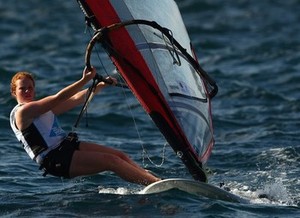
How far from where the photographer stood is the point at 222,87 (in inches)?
714

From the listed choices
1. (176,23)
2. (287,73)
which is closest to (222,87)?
(287,73)

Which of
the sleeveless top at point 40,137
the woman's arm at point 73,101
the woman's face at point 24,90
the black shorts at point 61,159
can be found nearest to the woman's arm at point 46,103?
the sleeveless top at point 40,137

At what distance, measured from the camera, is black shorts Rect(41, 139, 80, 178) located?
931 centimetres

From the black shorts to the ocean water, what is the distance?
1.09 ft

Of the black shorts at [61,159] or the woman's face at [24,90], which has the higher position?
the woman's face at [24,90]

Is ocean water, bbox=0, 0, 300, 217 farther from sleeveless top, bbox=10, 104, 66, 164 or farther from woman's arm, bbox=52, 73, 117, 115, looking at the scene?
woman's arm, bbox=52, 73, 117, 115

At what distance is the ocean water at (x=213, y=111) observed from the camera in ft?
30.9

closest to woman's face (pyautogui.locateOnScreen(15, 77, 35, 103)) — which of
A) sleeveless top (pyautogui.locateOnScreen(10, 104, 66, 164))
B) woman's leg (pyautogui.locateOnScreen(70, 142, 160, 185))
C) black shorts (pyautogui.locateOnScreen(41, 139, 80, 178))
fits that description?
sleeveless top (pyautogui.locateOnScreen(10, 104, 66, 164))

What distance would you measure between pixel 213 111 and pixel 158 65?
21.4ft

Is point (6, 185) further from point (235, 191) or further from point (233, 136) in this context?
point (233, 136)

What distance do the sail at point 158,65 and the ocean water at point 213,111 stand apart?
0.31 m

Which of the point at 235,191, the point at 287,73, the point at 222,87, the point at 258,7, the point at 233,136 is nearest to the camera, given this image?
the point at 235,191

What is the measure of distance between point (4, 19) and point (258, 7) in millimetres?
7400

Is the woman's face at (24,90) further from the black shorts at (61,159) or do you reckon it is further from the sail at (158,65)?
the sail at (158,65)
